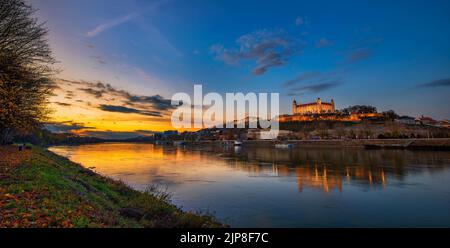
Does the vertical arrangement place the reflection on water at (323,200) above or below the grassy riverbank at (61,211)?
below

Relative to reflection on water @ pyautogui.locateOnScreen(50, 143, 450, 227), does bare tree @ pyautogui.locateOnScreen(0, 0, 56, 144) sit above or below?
above

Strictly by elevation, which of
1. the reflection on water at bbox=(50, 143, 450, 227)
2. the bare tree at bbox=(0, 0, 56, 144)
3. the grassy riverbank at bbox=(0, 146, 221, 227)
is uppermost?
the bare tree at bbox=(0, 0, 56, 144)

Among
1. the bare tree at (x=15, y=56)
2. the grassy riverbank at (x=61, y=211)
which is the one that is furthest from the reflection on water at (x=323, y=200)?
the bare tree at (x=15, y=56)

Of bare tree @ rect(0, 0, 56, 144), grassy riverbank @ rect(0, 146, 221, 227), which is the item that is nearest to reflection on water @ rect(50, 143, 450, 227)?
grassy riverbank @ rect(0, 146, 221, 227)

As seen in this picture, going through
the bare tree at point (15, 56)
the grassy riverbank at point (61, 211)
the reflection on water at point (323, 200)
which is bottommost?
the reflection on water at point (323, 200)

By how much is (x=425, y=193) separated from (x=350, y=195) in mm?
7592

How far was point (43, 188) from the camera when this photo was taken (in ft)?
49.8

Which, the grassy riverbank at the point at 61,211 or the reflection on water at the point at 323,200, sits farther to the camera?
the reflection on water at the point at 323,200

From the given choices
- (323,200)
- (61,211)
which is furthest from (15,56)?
(323,200)

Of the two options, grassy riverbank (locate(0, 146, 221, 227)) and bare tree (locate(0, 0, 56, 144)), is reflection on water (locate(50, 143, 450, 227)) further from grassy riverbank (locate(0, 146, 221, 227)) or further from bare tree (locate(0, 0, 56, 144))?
bare tree (locate(0, 0, 56, 144))

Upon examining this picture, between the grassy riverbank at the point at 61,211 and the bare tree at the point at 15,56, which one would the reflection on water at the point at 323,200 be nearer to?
the grassy riverbank at the point at 61,211

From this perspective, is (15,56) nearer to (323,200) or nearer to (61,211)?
(61,211)
